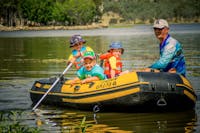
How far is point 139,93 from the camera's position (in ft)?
43.4

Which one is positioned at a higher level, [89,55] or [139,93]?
[89,55]

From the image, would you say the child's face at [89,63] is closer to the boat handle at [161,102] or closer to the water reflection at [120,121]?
the water reflection at [120,121]

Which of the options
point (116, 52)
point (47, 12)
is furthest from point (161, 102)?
point (47, 12)

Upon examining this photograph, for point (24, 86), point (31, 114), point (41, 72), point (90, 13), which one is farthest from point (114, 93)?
Answer: point (90, 13)

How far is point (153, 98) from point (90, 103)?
5.06ft

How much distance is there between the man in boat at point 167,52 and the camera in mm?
13578

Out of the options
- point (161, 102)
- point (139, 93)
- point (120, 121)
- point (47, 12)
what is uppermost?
point (139, 93)

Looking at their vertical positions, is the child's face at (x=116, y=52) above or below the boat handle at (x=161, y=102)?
above

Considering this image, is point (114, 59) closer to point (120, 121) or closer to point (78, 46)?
point (78, 46)

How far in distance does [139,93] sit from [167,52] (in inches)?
42.9

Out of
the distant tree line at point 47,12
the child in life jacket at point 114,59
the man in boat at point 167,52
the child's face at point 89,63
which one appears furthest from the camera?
the distant tree line at point 47,12

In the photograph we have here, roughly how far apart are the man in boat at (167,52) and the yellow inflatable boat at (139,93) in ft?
1.69

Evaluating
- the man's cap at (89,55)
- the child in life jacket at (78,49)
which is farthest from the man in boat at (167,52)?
the child in life jacket at (78,49)

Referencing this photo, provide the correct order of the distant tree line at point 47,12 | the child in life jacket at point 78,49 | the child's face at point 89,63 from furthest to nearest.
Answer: the distant tree line at point 47,12
the child in life jacket at point 78,49
the child's face at point 89,63
